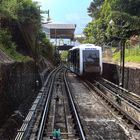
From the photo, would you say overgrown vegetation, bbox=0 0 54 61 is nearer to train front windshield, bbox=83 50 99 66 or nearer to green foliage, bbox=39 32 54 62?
train front windshield, bbox=83 50 99 66

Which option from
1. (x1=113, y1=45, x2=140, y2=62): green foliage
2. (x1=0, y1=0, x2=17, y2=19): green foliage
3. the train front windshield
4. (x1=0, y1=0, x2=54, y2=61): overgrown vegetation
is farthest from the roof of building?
the train front windshield

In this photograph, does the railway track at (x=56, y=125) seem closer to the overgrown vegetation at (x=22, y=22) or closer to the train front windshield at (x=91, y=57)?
the overgrown vegetation at (x=22, y=22)

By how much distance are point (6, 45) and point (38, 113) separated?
11416mm

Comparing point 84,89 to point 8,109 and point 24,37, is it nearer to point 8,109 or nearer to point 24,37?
point 24,37

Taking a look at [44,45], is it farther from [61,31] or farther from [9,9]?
[61,31]

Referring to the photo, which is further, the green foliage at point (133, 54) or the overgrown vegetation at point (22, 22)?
the green foliage at point (133, 54)

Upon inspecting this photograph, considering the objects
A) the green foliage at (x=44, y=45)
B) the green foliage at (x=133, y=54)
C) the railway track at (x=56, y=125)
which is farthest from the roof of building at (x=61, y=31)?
the railway track at (x=56, y=125)

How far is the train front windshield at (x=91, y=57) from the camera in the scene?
4200 centimetres

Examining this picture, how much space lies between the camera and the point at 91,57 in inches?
1665

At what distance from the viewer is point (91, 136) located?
16.9m

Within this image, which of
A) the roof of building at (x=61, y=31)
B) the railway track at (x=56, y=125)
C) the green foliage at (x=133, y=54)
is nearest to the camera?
the railway track at (x=56, y=125)

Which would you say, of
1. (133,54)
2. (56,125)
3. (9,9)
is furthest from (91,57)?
(56,125)

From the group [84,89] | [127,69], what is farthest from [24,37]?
[127,69]

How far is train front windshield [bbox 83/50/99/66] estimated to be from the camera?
4200 centimetres
